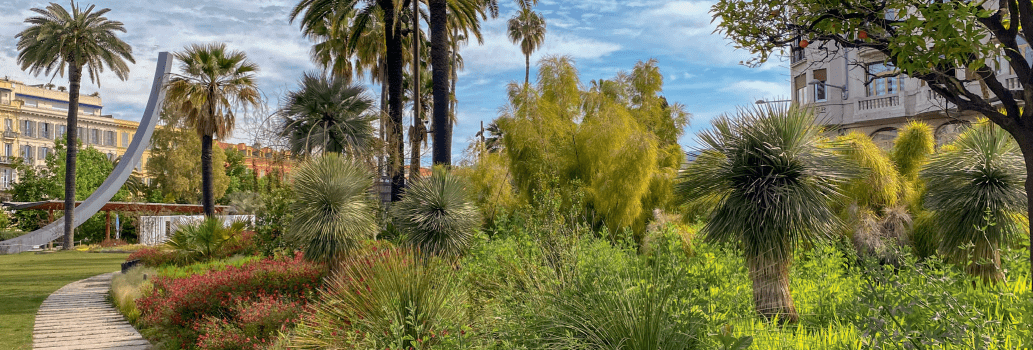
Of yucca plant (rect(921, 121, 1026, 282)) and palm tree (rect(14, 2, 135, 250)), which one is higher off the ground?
palm tree (rect(14, 2, 135, 250))

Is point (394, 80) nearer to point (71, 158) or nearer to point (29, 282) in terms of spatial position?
point (29, 282)

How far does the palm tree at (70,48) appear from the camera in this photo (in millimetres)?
32562

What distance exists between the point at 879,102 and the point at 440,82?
14.9 m

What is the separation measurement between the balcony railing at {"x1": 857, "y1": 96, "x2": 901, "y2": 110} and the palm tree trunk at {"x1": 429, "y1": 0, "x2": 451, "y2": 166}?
1453 cm

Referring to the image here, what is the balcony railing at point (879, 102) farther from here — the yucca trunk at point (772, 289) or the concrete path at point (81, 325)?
the concrete path at point (81, 325)

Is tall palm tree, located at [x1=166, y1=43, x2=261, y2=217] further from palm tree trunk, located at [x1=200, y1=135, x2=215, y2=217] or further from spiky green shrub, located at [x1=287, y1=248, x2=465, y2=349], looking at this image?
spiky green shrub, located at [x1=287, y1=248, x2=465, y2=349]

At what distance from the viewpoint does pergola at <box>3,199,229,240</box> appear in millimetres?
35594

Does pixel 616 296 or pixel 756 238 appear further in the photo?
pixel 756 238

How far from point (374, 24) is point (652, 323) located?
19.5 meters

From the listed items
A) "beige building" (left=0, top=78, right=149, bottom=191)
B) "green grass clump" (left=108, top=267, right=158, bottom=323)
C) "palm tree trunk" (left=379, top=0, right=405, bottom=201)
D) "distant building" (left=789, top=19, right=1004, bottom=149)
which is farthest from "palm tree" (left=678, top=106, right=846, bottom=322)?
"beige building" (left=0, top=78, right=149, bottom=191)

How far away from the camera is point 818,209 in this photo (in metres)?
6.95

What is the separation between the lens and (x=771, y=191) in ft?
22.6

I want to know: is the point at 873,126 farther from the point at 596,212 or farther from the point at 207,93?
the point at 207,93

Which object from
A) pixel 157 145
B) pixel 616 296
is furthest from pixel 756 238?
pixel 157 145
